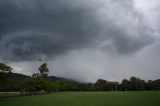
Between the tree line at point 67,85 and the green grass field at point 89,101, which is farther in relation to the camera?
the tree line at point 67,85

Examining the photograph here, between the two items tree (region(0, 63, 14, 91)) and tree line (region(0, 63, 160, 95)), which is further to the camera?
tree line (region(0, 63, 160, 95))

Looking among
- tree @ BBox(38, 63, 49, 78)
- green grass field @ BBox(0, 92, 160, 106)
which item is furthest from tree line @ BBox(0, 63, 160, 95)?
green grass field @ BBox(0, 92, 160, 106)

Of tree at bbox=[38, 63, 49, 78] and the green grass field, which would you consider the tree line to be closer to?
tree at bbox=[38, 63, 49, 78]

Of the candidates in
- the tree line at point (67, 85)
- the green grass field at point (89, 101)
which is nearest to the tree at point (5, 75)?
the green grass field at point (89, 101)

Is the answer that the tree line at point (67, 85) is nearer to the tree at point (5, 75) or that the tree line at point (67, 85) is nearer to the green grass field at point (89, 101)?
the tree at point (5, 75)

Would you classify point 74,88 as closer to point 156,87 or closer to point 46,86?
point 156,87

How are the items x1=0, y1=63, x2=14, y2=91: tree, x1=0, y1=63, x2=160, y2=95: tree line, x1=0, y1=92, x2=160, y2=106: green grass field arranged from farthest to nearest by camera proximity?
x1=0, y1=63, x2=160, y2=95: tree line, x1=0, y1=63, x2=14, y2=91: tree, x1=0, y1=92, x2=160, y2=106: green grass field

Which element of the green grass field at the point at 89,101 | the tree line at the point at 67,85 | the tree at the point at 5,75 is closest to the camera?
the green grass field at the point at 89,101

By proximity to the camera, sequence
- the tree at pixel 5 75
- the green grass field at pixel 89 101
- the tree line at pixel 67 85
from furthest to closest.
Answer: the tree line at pixel 67 85, the tree at pixel 5 75, the green grass field at pixel 89 101

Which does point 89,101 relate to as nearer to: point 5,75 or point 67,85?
point 5,75

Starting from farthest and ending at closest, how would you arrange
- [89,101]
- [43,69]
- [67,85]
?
[67,85] < [43,69] < [89,101]

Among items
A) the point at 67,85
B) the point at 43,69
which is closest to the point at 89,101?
the point at 43,69

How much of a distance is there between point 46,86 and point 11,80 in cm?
3958

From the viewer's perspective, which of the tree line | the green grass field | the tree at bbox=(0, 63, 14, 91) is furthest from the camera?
the tree line
